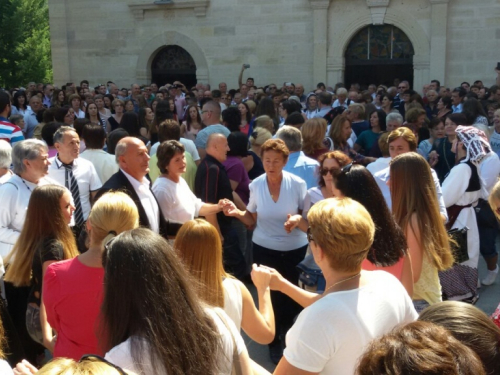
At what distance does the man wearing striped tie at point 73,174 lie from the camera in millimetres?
4832

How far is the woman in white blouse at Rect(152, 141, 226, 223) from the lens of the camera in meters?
4.41

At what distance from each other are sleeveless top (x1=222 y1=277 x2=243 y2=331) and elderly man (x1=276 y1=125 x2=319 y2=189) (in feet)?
8.46

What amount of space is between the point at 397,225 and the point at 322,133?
2.76 meters

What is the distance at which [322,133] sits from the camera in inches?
225

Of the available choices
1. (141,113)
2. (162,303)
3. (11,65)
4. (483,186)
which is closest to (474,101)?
(483,186)

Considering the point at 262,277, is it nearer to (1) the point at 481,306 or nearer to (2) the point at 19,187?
(2) the point at 19,187

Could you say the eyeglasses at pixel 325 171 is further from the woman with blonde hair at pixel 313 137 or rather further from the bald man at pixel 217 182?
the woman with blonde hair at pixel 313 137

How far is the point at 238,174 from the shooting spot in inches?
216

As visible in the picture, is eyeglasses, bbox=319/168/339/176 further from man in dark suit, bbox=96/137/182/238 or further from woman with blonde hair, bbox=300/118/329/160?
woman with blonde hair, bbox=300/118/329/160

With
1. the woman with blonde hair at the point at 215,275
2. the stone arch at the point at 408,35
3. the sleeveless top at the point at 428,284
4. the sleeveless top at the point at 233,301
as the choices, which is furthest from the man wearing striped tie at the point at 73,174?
the stone arch at the point at 408,35

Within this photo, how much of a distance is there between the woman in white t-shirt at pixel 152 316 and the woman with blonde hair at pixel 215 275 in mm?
476

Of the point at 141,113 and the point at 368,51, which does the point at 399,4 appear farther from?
the point at 141,113

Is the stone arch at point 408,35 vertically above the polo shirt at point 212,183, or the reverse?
the stone arch at point 408,35

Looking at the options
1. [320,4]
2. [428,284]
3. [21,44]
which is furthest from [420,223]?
[21,44]
